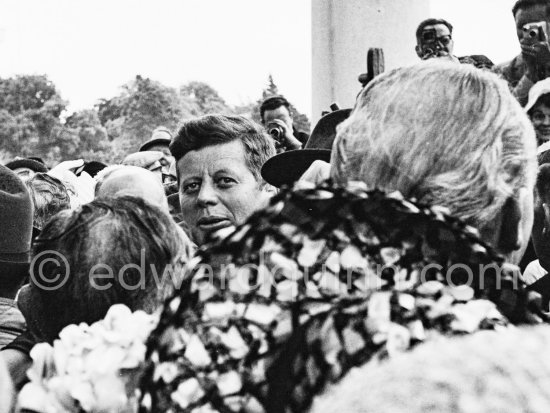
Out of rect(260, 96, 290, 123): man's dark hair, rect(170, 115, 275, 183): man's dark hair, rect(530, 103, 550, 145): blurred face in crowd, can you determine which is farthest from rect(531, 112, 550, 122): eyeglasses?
rect(260, 96, 290, 123): man's dark hair

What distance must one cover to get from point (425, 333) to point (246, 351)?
0.22 meters

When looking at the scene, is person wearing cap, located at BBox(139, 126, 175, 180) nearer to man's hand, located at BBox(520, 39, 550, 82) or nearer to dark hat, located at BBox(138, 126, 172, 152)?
dark hat, located at BBox(138, 126, 172, 152)

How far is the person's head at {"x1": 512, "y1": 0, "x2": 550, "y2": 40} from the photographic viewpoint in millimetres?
4312

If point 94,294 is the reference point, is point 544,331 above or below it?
above

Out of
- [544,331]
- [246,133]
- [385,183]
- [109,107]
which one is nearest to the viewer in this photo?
[544,331]

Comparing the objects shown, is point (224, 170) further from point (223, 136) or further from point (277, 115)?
point (277, 115)

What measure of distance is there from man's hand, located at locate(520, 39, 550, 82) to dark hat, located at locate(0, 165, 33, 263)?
266 centimetres

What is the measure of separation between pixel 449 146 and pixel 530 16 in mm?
3364

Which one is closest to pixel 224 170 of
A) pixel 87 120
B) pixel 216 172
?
pixel 216 172

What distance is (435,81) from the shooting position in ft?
4.35

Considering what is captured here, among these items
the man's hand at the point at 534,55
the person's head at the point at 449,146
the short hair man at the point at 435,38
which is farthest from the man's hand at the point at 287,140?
the person's head at the point at 449,146

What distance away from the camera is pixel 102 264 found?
66.8 inches

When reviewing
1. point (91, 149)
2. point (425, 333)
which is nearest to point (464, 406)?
point (425, 333)

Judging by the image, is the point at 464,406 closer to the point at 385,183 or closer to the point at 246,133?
the point at 385,183
